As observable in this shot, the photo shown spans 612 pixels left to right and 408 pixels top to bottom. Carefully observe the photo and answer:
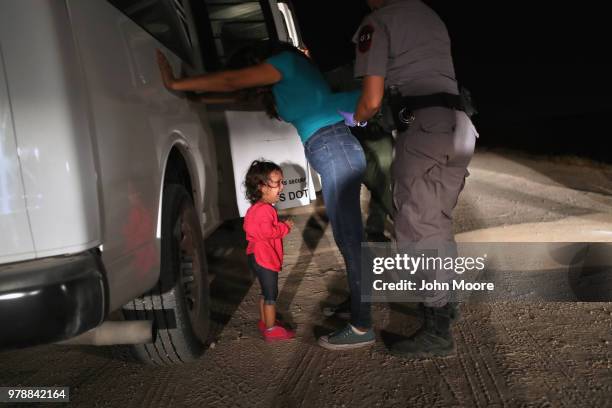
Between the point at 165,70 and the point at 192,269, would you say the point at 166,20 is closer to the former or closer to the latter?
the point at 165,70

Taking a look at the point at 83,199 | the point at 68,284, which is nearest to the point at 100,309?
the point at 68,284

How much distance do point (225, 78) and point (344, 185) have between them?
804mm

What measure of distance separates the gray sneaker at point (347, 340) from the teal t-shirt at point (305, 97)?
1067 mm

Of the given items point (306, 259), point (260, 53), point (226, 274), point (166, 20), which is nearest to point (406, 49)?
point (260, 53)

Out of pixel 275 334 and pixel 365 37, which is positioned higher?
pixel 365 37

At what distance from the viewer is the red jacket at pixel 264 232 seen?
2.76 meters

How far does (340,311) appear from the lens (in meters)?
3.18

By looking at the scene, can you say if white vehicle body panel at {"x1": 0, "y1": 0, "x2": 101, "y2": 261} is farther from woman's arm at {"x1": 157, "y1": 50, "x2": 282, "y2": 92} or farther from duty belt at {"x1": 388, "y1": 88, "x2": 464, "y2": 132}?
duty belt at {"x1": 388, "y1": 88, "x2": 464, "y2": 132}

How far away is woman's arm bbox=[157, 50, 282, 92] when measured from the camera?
2438mm

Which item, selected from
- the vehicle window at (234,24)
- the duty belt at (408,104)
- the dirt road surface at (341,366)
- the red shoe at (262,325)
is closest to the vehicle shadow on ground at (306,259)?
the dirt road surface at (341,366)

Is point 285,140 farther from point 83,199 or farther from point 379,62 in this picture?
point 83,199

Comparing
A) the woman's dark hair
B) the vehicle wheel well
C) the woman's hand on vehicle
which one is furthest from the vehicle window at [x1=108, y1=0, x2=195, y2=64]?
the vehicle wheel well

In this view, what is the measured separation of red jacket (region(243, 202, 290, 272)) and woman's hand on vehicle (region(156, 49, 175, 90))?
0.79m

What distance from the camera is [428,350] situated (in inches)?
103
